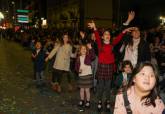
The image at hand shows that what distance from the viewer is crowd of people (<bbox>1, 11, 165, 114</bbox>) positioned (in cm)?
370

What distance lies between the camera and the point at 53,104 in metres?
10.3

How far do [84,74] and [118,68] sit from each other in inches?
87.8

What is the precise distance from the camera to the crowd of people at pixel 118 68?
3.70 metres

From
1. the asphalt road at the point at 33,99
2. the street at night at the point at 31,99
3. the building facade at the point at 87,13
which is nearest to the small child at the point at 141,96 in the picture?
the asphalt road at the point at 33,99

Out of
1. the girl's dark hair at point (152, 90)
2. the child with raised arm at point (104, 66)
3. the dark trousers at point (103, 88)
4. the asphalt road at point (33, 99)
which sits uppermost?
the girl's dark hair at point (152, 90)

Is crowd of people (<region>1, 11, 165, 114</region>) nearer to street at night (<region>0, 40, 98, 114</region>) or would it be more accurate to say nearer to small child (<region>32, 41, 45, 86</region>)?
small child (<region>32, 41, 45, 86</region>)

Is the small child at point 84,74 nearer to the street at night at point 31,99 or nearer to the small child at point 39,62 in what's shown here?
the street at night at point 31,99

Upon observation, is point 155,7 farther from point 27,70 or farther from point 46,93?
point 46,93

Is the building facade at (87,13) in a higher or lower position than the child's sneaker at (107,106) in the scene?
higher

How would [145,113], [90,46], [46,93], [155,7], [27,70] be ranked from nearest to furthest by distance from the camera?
[145,113], [90,46], [46,93], [27,70], [155,7]

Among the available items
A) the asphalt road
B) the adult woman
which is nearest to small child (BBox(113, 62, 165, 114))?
the asphalt road

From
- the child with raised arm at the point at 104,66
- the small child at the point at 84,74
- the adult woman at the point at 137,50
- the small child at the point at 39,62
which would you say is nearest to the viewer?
the child with raised arm at the point at 104,66

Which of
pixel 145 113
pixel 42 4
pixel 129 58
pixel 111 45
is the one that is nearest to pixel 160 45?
pixel 129 58

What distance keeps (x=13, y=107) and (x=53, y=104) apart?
1.00m
